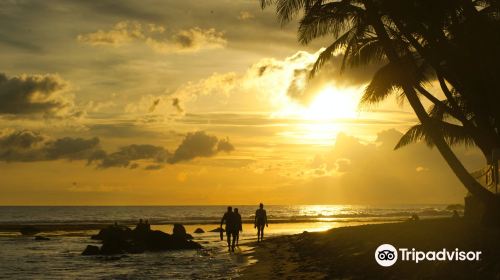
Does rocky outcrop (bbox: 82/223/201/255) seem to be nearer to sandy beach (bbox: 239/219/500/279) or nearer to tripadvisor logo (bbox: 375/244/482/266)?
sandy beach (bbox: 239/219/500/279)

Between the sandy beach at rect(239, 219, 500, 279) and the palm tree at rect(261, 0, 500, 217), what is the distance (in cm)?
214

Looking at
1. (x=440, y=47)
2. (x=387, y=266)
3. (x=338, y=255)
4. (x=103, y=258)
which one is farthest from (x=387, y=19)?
(x=103, y=258)

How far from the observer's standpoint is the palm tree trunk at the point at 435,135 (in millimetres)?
16328

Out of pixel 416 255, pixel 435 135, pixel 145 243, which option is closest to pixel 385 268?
pixel 416 255

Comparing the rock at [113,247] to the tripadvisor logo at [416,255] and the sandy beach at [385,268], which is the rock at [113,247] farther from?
the tripadvisor logo at [416,255]

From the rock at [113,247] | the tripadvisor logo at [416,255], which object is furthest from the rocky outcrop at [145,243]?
the tripadvisor logo at [416,255]

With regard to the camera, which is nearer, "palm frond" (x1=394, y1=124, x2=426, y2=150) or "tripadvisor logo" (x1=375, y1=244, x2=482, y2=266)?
"tripadvisor logo" (x1=375, y1=244, x2=482, y2=266)

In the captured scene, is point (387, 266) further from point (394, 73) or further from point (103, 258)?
point (103, 258)

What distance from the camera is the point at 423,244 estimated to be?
14.0m

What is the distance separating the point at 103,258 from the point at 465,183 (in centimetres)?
1700

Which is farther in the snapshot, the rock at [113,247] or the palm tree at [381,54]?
the rock at [113,247]

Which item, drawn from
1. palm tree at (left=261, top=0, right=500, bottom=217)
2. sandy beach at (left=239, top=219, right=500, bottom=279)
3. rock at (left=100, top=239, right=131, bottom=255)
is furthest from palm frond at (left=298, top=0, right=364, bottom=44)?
rock at (left=100, top=239, right=131, bottom=255)

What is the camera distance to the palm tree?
54.5 feet

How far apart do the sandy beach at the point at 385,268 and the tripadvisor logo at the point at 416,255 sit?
16 cm
